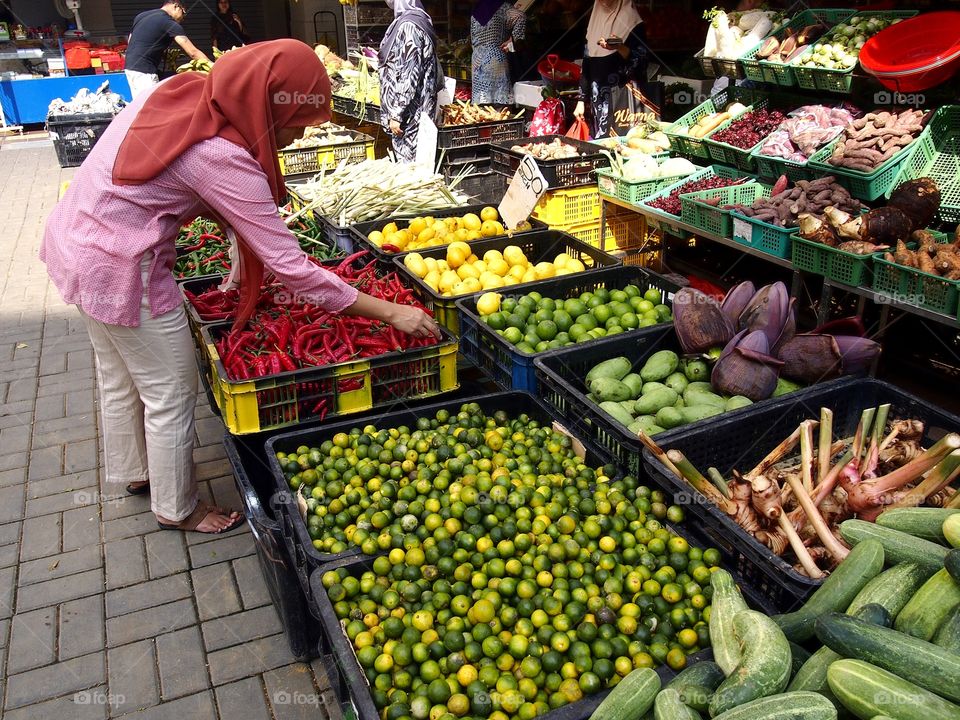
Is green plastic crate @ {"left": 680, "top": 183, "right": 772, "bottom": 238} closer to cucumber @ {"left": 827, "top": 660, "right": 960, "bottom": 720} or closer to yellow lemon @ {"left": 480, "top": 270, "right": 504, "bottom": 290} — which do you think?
yellow lemon @ {"left": 480, "top": 270, "right": 504, "bottom": 290}

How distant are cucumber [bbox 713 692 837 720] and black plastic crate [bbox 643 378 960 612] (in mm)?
604

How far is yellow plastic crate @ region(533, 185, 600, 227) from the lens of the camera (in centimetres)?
633

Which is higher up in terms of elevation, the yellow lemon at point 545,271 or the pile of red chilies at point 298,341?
the yellow lemon at point 545,271

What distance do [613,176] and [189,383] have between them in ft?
12.5

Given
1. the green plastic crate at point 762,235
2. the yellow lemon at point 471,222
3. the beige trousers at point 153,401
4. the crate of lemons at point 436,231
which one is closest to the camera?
the beige trousers at point 153,401

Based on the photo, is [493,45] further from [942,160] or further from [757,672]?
[757,672]

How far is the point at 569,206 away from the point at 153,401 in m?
3.97

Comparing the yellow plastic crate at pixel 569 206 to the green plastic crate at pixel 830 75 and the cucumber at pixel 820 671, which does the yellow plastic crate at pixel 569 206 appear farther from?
the cucumber at pixel 820 671

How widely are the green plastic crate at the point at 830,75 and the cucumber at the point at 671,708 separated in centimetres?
494

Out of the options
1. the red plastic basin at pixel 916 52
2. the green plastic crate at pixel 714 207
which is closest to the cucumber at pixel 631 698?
the green plastic crate at pixel 714 207

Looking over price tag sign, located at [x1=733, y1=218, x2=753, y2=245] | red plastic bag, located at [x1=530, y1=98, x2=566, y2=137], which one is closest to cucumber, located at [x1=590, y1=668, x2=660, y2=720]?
price tag sign, located at [x1=733, y1=218, x2=753, y2=245]

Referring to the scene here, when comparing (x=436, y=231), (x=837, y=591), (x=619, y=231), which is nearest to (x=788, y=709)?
(x=837, y=591)

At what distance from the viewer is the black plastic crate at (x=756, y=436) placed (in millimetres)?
2396

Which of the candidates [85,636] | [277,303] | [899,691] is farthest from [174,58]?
[899,691]
